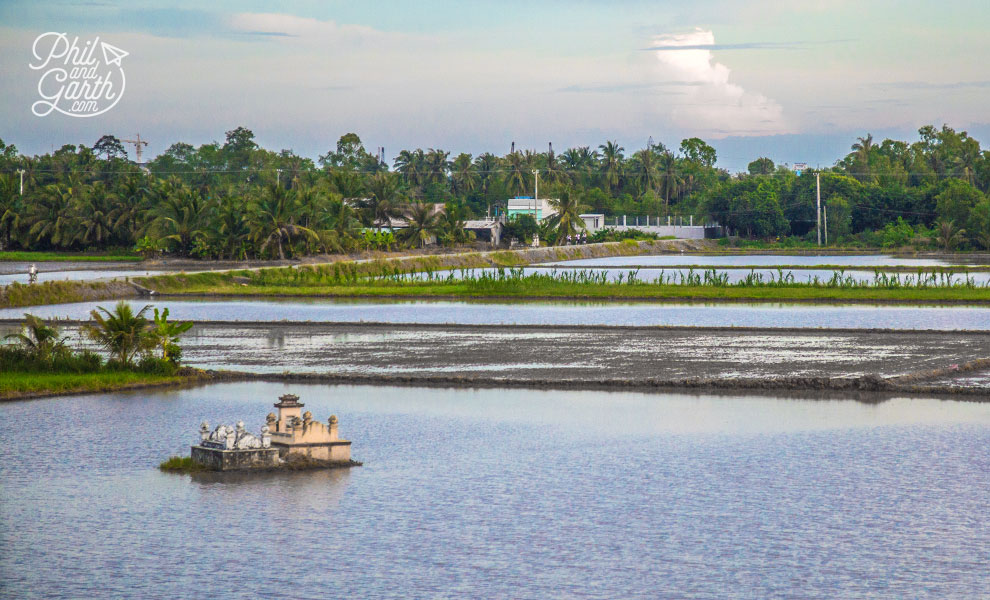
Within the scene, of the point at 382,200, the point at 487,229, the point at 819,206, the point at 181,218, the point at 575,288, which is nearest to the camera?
the point at 575,288

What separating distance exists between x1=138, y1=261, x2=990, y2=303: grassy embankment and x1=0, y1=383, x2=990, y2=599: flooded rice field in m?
27.1

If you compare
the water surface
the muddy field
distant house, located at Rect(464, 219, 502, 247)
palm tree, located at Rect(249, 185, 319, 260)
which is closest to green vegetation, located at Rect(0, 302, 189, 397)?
the muddy field

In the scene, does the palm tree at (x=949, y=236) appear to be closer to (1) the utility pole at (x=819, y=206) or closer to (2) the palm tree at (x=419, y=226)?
(1) the utility pole at (x=819, y=206)

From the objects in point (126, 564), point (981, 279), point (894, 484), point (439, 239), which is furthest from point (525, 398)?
point (439, 239)

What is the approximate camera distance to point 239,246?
7469cm

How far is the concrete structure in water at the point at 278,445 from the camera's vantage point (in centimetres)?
1400

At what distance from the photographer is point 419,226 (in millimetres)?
90312

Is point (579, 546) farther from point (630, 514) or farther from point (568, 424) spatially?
point (568, 424)

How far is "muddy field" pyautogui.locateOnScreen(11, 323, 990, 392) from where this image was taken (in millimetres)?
21969

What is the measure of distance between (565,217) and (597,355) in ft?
257

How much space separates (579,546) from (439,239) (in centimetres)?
8573

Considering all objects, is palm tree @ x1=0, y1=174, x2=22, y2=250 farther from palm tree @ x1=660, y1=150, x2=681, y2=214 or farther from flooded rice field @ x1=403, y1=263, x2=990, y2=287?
palm tree @ x1=660, y1=150, x2=681, y2=214

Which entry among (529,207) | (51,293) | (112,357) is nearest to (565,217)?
(529,207)

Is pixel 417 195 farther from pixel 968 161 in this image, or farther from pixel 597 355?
pixel 597 355
